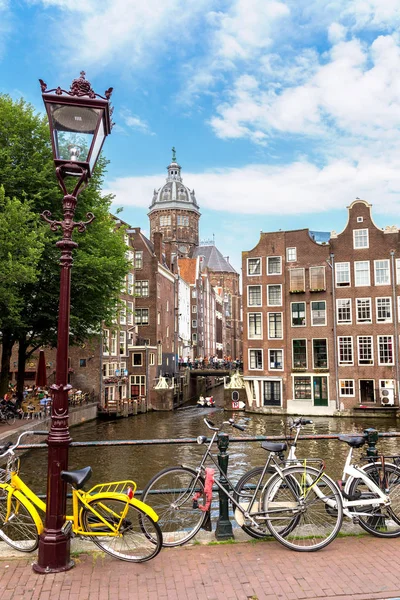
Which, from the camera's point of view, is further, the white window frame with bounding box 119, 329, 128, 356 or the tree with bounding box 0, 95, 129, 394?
the white window frame with bounding box 119, 329, 128, 356

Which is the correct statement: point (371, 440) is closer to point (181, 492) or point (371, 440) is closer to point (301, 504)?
point (301, 504)

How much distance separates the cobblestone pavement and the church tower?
107 m

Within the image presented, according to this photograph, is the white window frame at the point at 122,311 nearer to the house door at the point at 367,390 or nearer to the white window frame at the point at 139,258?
the white window frame at the point at 139,258

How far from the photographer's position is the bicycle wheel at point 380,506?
18.7 feet

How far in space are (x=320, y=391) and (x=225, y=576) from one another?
3577cm

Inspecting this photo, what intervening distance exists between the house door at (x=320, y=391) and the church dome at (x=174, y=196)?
8021 centimetres

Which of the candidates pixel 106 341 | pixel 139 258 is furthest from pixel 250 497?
pixel 139 258

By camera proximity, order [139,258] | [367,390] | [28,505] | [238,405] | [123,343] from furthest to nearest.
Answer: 1. [139,258]
2. [123,343]
3. [238,405]
4. [367,390]
5. [28,505]

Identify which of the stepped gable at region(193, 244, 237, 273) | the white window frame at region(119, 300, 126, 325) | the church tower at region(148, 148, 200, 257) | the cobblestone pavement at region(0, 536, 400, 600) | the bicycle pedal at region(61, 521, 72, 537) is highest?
the church tower at region(148, 148, 200, 257)

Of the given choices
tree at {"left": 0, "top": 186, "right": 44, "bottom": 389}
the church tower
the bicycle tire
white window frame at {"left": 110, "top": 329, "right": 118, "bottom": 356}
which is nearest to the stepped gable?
the church tower

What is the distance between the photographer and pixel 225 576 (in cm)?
468

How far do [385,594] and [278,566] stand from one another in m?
1.02

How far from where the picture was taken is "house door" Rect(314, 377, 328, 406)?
38.7m

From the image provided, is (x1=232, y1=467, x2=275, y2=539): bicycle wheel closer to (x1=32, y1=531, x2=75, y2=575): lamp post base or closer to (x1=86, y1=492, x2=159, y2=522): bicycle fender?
(x1=86, y1=492, x2=159, y2=522): bicycle fender
